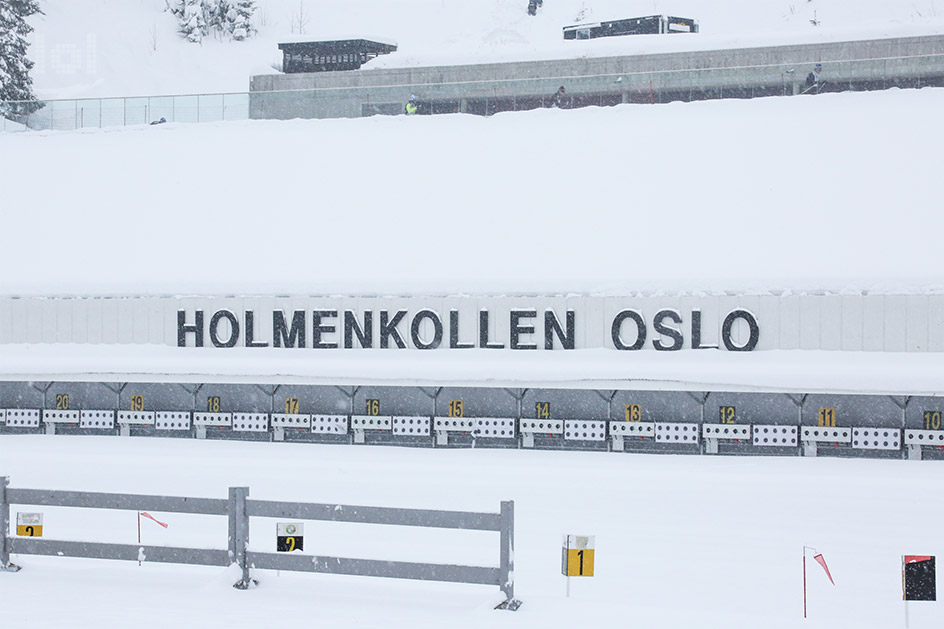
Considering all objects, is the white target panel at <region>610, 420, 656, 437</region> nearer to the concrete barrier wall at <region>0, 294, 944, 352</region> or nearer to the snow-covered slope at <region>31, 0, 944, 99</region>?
the concrete barrier wall at <region>0, 294, 944, 352</region>

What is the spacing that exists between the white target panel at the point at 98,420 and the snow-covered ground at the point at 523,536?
55cm

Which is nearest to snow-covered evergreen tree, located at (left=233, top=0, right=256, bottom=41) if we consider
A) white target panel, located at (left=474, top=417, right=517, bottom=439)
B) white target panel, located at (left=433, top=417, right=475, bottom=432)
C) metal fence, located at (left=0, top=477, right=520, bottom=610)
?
white target panel, located at (left=433, top=417, right=475, bottom=432)

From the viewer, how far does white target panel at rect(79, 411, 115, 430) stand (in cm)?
2086

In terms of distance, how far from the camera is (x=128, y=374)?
19.9 m

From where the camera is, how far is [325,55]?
33.8 metres

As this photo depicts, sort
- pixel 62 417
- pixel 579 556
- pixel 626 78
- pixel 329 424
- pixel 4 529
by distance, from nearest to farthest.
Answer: pixel 579 556
pixel 4 529
pixel 329 424
pixel 62 417
pixel 626 78

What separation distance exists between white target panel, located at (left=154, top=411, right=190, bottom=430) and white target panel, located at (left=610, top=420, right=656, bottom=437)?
29.1 feet

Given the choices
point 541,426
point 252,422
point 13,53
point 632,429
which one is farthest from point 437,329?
point 13,53

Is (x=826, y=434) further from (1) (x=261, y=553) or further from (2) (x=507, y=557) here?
(1) (x=261, y=553)

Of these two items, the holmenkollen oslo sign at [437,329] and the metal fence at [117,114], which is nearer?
the holmenkollen oslo sign at [437,329]

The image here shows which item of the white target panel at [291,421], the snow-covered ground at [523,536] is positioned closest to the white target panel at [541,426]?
the snow-covered ground at [523,536]

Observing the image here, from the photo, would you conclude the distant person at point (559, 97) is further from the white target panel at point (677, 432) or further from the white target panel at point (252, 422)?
the white target panel at point (252, 422)

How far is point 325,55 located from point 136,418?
17.2 m

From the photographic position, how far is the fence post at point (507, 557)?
343 inches
